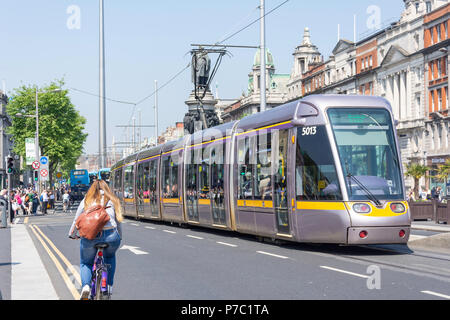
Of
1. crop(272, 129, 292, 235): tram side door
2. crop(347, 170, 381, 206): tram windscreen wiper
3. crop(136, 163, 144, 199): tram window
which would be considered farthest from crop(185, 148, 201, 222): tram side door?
crop(347, 170, 381, 206): tram windscreen wiper

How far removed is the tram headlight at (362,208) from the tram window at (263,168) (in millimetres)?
2708

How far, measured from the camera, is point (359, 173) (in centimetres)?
1405

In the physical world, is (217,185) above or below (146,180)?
below

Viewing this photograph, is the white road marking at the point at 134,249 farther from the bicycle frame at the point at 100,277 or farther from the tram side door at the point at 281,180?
the bicycle frame at the point at 100,277

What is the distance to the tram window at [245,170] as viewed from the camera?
17312 millimetres

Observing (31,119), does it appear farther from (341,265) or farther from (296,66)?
(341,265)

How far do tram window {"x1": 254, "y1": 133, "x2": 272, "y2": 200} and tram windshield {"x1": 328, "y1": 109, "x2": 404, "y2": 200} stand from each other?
85.9 inches

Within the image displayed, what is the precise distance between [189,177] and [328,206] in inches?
354

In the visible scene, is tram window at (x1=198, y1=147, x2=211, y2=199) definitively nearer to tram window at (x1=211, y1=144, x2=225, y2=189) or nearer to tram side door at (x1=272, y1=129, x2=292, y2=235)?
tram window at (x1=211, y1=144, x2=225, y2=189)

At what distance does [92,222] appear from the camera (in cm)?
762

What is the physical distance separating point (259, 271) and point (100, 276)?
432cm

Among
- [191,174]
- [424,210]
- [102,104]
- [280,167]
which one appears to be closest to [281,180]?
[280,167]

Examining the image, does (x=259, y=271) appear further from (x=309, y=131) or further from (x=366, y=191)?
(x=309, y=131)

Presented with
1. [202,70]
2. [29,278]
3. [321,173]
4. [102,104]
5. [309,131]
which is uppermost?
[202,70]
